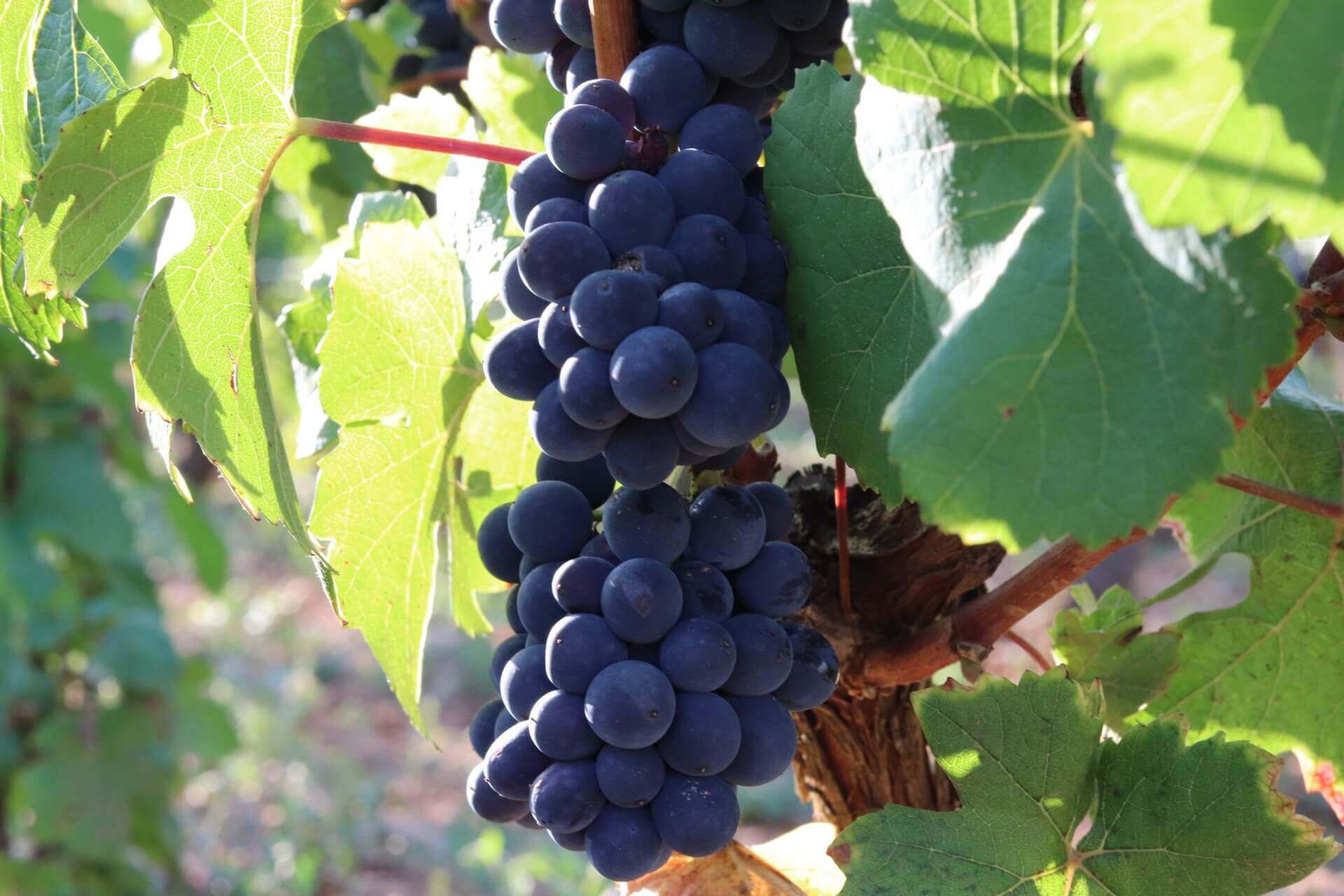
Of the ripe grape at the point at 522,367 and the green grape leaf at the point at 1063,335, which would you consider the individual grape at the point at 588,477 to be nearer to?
the ripe grape at the point at 522,367

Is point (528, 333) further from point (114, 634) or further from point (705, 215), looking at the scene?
point (114, 634)

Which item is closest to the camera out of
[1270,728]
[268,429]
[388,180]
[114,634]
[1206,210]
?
[1206,210]

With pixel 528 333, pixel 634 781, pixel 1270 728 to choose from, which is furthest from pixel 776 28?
pixel 1270 728

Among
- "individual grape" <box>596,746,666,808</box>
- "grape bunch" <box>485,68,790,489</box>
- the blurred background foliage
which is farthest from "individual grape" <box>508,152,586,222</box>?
"individual grape" <box>596,746,666,808</box>

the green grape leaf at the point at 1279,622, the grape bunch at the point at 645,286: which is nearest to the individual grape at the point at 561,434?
the grape bunch at the point at 645,286

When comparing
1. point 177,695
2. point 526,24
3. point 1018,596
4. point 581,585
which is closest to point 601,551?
point 581,585

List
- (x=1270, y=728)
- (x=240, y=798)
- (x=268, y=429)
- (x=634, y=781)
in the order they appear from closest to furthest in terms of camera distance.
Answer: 1. (x=634, y=781)
2. (x=268, y=429)
3. (x=1270, y=728)
4. (x=240, y=798)
